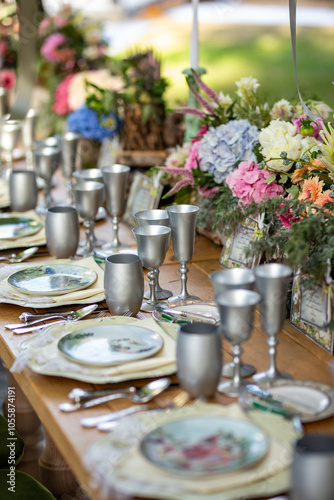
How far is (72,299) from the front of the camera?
1456 mm

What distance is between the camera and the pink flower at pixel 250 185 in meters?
1.54

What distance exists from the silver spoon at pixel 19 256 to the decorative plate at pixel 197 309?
0.51 meters

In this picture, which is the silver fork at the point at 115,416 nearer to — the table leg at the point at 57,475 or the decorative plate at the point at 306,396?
the decorative plate at the point at 306,396

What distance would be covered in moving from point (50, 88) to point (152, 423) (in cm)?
256

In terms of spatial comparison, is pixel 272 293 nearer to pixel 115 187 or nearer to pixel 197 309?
pixel 197 309

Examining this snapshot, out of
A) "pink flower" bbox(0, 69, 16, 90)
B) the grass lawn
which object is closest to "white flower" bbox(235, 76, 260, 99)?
"pink flower" bbox(0, 69, 16, 90)

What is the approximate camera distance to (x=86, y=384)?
111 cm

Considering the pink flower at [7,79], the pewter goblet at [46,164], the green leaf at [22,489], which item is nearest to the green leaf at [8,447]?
the green leaf at [22,489]

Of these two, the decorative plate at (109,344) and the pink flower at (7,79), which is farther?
the pink flower at (7,79)

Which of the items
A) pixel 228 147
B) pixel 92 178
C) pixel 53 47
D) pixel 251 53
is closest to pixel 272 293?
pixel 228 147

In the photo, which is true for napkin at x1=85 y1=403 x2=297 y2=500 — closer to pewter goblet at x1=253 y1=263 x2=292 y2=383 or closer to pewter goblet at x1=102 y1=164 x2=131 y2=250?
pewter goblet at x1=253 y1=263 x2=292 y2=383

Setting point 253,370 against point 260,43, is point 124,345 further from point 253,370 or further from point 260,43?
point 260,43

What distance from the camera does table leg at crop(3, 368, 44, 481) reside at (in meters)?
2.05

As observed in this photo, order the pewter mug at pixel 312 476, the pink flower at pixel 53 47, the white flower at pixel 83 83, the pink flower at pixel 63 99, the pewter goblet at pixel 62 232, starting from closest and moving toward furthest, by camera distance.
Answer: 1. the pewter mug at pixel 312 476
2. the pewter goblet at pixel 62 232
3. the white flower at pixel 83 83
4. the pink flower at pixel 63 99
5. the pink flower at pixel 53 47
